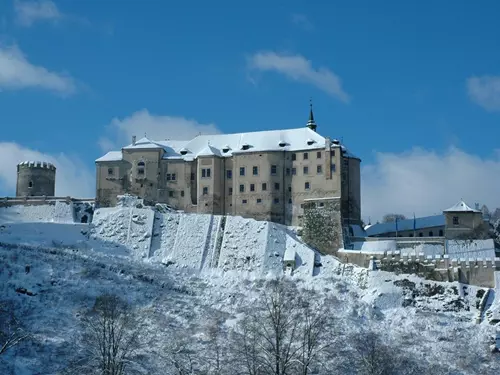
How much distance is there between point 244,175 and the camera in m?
106

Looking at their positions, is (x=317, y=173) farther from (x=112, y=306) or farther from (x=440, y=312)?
(x=112, y=306)

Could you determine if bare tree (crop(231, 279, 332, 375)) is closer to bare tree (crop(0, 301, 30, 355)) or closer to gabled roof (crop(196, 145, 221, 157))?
bare tree (crop(0, 301, 30, 355))

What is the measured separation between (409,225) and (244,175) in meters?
19.0

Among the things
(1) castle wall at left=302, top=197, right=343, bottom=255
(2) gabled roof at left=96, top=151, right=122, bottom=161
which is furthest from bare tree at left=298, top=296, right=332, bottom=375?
(2) gabled roof at left=96, top=151, right=122, bottom=161

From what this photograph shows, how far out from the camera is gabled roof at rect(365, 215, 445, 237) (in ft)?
341

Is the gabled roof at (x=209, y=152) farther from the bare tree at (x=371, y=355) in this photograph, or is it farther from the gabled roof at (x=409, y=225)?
the bare tree at (x=371, y=355)

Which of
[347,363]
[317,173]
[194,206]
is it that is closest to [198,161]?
[194,206]

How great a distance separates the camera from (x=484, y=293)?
84.6 m

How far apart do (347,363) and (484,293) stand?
1883cm

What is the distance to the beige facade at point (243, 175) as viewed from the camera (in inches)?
4065

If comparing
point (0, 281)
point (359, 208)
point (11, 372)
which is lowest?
point (11, 372)

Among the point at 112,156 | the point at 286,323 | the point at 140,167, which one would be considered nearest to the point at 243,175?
the point at 140,167

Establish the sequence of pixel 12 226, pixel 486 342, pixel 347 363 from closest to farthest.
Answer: pixel 347 363 < pixel 486 342 < pixel 12 226

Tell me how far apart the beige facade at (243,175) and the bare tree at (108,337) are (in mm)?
27397
